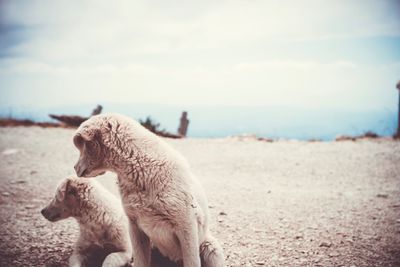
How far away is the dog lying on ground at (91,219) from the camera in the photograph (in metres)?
3.99

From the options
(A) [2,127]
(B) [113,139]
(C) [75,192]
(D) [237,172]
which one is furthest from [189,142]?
(B) [113,139]

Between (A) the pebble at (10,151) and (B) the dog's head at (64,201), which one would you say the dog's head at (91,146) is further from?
(A) the pebble at (10,151)

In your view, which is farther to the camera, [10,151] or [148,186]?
[10,151]

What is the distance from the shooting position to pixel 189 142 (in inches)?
563

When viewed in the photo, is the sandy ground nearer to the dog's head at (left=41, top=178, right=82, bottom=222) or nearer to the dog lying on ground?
the dog lying on ground

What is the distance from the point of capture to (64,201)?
4039 mm

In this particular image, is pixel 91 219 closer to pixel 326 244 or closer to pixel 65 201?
pixel 65 201

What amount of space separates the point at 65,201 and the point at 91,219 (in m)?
0.41

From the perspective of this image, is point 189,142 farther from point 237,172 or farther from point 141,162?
point 141,162

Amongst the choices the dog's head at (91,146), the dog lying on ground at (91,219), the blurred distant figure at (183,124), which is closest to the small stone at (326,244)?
the dog lying on ground at (91,219)

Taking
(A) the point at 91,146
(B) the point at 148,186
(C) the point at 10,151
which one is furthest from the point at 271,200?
(C) the point at 10,151

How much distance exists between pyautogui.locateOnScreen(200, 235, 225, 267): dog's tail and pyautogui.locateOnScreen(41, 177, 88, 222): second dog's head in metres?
1.84

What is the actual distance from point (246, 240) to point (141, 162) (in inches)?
105

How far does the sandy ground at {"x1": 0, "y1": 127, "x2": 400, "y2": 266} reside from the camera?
14.4ft
